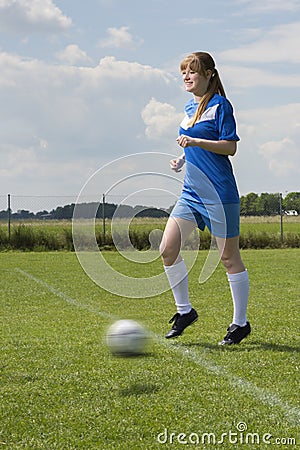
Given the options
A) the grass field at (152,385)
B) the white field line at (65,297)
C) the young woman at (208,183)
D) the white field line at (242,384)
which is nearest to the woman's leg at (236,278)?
the young woman at (208,183)

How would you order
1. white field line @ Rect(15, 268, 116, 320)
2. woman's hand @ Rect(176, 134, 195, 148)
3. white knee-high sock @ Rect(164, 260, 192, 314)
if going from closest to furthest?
woman's hand @ Rect(176, 134, 195, 148), white knee-high sock @ Rect(164, 260, 192, 314), white field line @ Rect(15, 268, 116, 320)

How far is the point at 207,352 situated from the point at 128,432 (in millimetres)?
1900

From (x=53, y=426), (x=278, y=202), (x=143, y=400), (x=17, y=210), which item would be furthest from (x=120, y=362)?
(x=278, y=202)

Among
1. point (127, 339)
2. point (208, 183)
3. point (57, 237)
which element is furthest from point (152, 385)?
point (57, 237)

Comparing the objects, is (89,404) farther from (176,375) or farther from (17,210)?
(17,210)

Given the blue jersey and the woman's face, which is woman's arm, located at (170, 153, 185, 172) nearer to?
the blue jersey

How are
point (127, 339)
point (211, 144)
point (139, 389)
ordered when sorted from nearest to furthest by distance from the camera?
point (139, 389)
point (127, 339)
point (211, 144)

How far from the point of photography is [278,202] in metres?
27.2

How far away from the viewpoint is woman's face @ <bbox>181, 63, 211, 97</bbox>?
5883mm

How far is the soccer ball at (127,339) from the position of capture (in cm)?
487

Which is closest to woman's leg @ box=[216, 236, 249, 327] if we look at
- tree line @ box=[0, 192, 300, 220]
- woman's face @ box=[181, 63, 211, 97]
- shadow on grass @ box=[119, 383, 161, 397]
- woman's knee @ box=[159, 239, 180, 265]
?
woman's knee @ box=[159, 239, 180, 265]

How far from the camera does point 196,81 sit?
5.89 meters

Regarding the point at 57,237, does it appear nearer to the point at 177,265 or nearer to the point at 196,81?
the point at 177,265

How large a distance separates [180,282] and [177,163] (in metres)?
1.00
